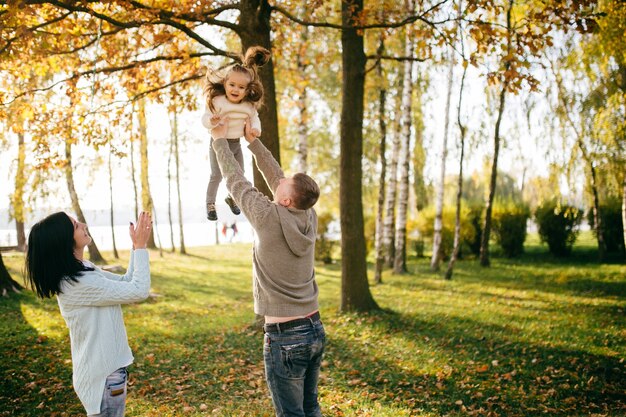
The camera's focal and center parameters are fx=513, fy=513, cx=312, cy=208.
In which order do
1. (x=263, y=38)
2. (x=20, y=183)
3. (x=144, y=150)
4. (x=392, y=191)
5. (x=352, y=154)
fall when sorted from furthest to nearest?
(x=20, y=183) < (x=144, y=150) < (x=392, y=191) < (x=352, y=154) < (x=263, y=38)

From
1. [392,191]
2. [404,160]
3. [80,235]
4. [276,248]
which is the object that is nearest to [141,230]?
[80,235]

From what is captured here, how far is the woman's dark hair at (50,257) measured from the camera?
3.00m

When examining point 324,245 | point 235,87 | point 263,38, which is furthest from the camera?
point 324,245

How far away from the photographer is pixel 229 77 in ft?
11.3

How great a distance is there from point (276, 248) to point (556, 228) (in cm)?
1748

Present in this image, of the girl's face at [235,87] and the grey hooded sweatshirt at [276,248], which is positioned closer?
the grey hooded sweatshirt at [276,248]

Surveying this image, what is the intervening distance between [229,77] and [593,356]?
6.56 m

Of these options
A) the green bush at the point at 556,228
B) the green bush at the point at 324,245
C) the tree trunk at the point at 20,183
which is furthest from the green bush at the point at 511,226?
the tree trunk at the point at 20,183

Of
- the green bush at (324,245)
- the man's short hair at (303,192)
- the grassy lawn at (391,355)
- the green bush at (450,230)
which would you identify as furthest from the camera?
the green bush at (324,245)

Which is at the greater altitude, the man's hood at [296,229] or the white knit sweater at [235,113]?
the white knit sweater at [235,113]

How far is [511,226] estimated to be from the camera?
19.2 m

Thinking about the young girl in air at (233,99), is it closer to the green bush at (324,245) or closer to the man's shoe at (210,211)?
the man's shoe at (210,211)

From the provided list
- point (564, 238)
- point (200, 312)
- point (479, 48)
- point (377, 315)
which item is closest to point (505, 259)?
point (564, 238)

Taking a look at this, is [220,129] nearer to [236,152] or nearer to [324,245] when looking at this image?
[236,152]
